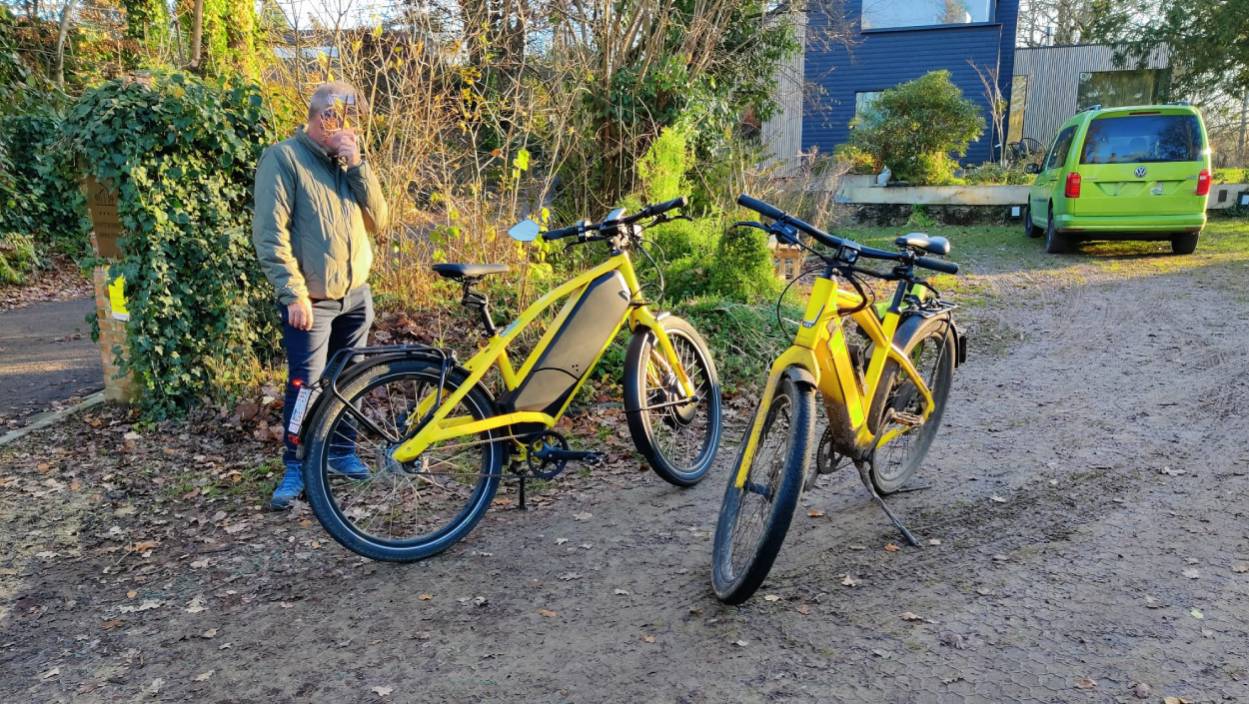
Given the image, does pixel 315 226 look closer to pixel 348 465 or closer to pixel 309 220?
pixel 309 220

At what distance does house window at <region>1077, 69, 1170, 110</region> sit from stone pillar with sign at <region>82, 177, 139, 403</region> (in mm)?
23755

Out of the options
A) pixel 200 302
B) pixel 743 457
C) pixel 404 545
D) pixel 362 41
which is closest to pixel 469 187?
pixel 362 41

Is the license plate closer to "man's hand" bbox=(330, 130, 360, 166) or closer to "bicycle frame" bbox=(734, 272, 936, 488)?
"man's hand" bbox=(330, 130, 360, 166)

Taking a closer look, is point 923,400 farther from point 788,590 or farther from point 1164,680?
point 1164,680

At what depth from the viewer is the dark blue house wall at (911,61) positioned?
1983 centimetres

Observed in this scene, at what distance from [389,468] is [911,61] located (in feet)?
65.3

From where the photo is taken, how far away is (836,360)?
10.9 feet

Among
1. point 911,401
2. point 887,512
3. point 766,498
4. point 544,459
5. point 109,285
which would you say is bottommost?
point 887,512

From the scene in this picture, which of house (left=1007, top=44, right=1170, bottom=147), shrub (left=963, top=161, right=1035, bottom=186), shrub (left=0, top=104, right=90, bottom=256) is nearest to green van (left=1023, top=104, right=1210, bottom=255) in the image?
shrub (left=963, top=161, right=1035, bottom=186)

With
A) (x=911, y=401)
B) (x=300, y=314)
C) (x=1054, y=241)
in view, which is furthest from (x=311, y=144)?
(x=1054, y=241)

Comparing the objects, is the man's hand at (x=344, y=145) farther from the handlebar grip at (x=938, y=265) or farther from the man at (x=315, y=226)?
the handlebar grip at (x=938, y=265)

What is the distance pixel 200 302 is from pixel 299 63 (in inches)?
92.9

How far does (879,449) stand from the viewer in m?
3.93

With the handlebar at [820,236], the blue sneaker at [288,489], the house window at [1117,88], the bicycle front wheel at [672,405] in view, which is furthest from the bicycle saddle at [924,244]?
the house window at [1117,88]
